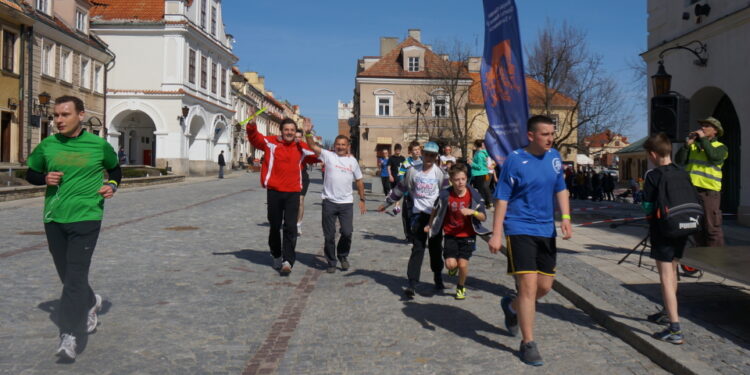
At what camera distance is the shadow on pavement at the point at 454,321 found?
5266 mm

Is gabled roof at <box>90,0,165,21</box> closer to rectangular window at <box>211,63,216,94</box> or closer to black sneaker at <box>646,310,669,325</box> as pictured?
rectangular window at <box>211,63,216,94</box>

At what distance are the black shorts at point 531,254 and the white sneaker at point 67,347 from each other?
10.4ft

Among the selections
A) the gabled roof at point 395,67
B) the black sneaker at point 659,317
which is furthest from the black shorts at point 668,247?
the gabled roof at point 395,67

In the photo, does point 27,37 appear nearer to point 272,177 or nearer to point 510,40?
point 272,177

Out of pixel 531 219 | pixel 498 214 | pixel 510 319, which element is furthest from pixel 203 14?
pixel 531 219

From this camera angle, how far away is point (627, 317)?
219 inches

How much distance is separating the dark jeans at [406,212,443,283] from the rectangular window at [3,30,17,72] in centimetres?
2631

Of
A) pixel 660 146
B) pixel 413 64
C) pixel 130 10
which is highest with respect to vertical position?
pixel 130 10

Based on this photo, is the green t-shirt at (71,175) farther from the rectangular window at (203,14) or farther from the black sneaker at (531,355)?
the rectangular window at (203,14)

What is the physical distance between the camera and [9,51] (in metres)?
27.6

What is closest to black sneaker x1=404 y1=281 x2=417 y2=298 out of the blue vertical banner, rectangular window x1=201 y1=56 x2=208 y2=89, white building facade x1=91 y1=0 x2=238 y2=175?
the blue vertical banner

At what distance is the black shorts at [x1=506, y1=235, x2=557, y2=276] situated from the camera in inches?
180

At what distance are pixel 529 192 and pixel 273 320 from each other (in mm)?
2556

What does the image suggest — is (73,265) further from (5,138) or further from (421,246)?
(5,138)
